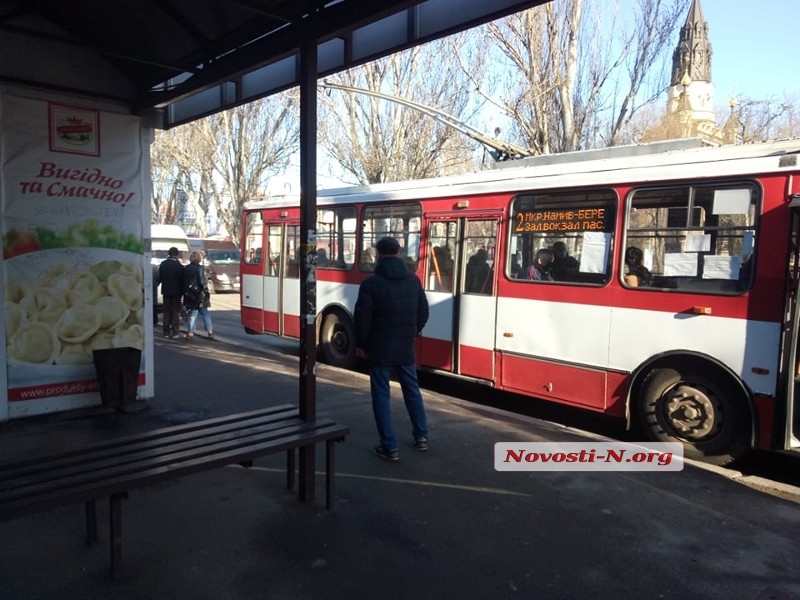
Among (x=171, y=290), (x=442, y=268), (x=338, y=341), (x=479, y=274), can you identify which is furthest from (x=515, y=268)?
(x=171, y=290)

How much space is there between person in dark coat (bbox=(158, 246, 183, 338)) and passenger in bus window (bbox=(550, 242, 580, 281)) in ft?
25.7

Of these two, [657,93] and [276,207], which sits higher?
[657,93]

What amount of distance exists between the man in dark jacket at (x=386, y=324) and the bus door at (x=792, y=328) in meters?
3.13

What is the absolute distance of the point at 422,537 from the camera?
381cm

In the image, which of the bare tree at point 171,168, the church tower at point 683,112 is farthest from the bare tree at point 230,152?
the church tower at point 683,112

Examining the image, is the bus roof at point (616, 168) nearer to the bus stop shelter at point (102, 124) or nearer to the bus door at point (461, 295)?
the bus door at point (461, 295)

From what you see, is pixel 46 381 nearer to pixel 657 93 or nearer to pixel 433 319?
pixel 433 319

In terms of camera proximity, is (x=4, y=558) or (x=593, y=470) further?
(x=593, y=470)

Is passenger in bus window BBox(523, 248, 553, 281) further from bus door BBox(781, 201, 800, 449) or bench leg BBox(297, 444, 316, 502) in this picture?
bench leg BBox(297, 444, 316, 502)

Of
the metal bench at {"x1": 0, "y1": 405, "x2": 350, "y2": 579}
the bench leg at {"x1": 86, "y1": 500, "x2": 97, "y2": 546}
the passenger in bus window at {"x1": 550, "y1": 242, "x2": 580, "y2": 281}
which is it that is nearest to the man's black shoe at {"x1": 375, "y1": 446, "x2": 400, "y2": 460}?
the metal bench at {"x1": 0, "y1": 405, "x2": 350, "y2": 579}

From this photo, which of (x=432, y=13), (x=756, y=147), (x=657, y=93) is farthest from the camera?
(x=657, y=93)

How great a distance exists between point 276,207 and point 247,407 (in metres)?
5.28

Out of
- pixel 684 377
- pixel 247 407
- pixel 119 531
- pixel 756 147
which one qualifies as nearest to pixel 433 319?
pixel 247 407

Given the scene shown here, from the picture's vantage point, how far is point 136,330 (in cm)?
641
